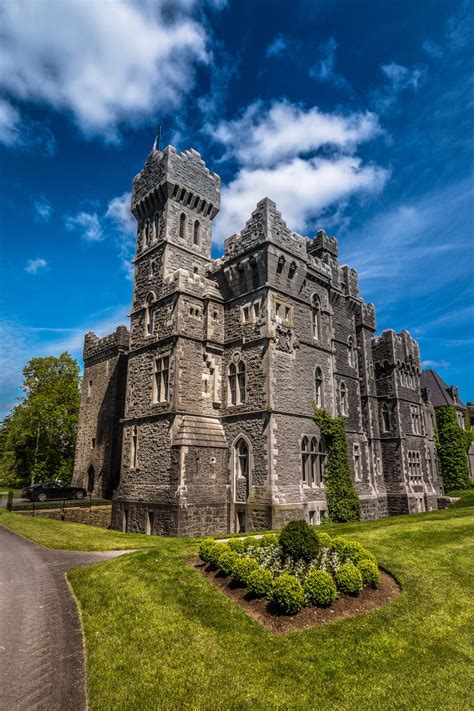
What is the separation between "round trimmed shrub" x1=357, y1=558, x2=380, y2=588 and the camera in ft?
35.3

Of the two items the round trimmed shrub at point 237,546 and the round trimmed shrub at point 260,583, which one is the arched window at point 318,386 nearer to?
the round trimmed shrub at point 237,546

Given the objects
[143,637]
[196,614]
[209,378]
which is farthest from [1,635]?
[209,378]

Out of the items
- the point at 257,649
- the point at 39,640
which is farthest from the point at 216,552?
the point at 39,640

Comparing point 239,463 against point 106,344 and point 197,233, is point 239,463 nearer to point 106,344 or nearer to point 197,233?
point 197,233

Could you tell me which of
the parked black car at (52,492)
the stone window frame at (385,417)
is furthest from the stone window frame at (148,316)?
the stone window frame at (385,417)

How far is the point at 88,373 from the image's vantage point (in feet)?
127

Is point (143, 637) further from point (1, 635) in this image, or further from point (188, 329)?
point (188, 329)

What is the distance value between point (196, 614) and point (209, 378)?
15.8 metres

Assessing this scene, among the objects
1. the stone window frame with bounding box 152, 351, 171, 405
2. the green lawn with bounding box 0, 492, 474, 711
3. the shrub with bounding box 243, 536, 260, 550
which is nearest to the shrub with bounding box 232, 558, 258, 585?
the green lawn with bounding box 0, 492, 474, 711

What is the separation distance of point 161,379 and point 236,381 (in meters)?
4.22

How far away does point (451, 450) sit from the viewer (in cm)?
4272

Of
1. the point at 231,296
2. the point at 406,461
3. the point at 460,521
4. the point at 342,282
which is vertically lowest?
the point at 460,521

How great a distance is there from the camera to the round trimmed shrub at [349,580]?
10.2 metres

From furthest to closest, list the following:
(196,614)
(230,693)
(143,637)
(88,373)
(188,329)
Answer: (88,373) < (188,329) < (196,614) < (143,637) < (230,693)
